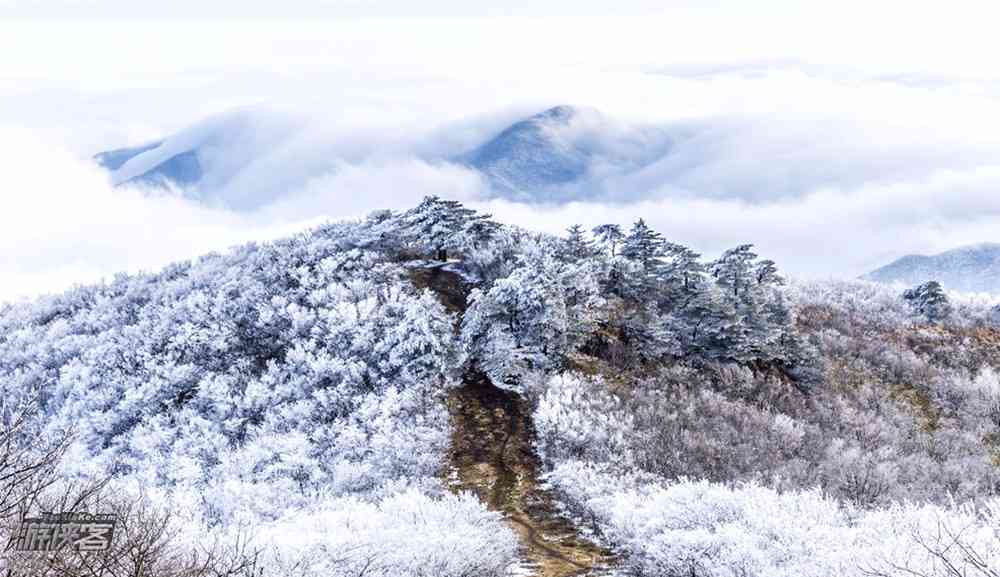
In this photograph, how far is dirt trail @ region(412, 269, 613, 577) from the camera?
25078 mm

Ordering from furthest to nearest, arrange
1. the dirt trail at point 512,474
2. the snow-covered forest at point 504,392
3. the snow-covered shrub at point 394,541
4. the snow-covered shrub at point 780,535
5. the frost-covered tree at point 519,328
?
the frost-covered tree at point 519,328
the dirt trail at point 512,474
the snow-covered forest at point 504,392
the snow-covered shrub at point 394,541
the snow-covered shrub at point 780,535

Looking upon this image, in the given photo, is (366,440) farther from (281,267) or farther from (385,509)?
(281,267)

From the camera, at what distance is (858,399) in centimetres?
4397

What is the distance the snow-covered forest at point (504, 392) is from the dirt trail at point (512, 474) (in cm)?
50

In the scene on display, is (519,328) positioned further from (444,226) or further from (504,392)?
(444,226)

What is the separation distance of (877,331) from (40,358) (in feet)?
201

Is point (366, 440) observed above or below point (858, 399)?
above

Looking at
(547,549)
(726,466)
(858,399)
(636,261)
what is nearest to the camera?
(547,549)

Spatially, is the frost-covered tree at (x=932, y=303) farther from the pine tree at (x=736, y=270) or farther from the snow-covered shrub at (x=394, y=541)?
the snow-covered shrub at (x=394, y=541)

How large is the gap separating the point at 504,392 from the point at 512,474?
23.0 ft

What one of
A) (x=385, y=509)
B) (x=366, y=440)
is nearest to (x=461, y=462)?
(x=366, y=440)

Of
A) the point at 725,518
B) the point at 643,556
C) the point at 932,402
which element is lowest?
the point at 932,402

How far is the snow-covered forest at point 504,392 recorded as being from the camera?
21453 millimetres

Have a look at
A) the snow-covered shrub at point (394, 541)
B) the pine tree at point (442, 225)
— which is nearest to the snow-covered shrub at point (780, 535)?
the snow-covered shrub at point (394, 541)
